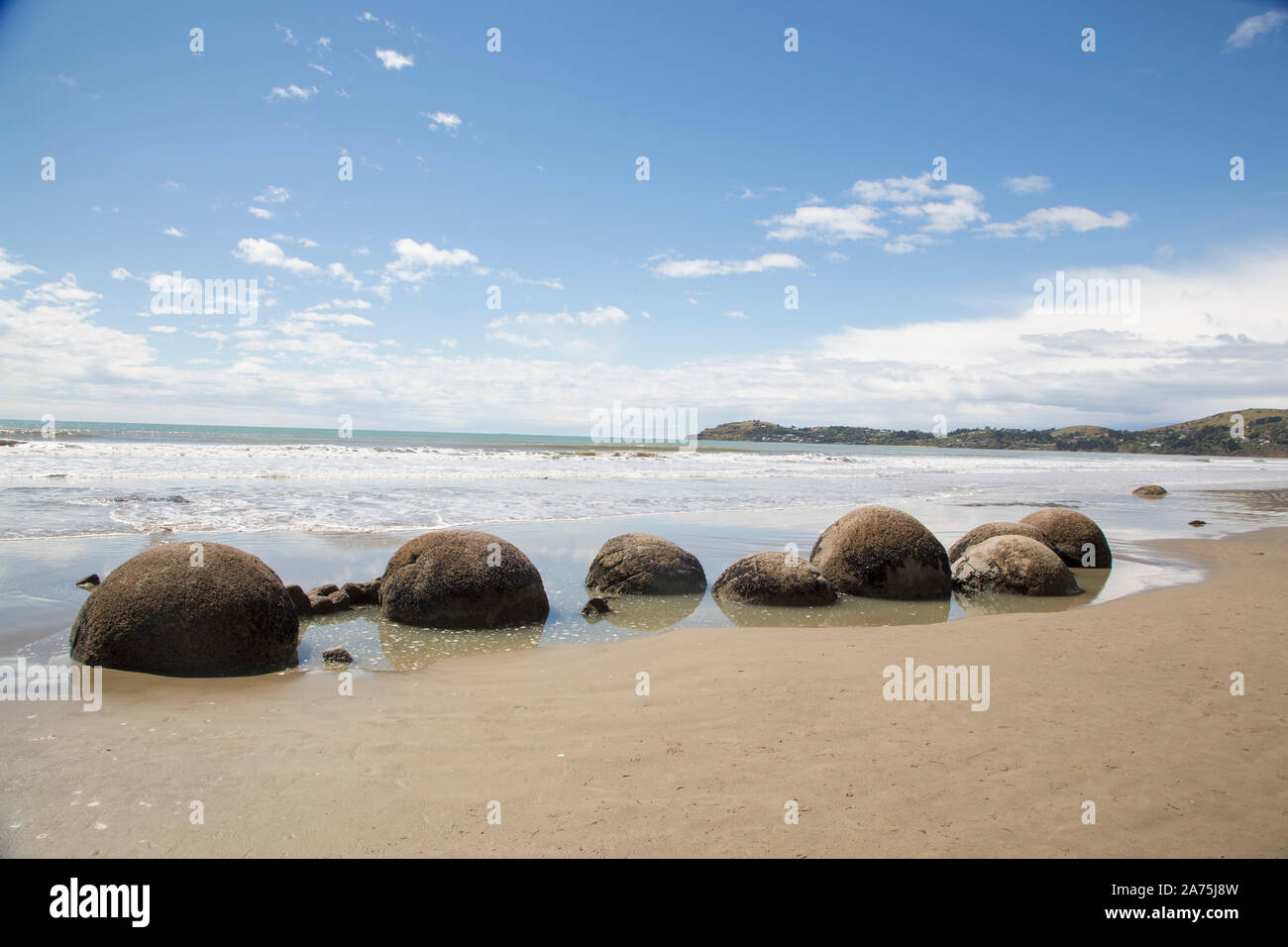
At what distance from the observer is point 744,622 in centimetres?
835

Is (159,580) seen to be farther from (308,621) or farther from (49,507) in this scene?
(49,507)

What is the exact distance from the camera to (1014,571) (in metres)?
10.1

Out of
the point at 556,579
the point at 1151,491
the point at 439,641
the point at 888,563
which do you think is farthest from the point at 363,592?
the point at 1151,491

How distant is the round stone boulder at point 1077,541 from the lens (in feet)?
40.5

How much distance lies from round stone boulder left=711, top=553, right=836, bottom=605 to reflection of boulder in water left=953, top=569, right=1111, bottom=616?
184cm

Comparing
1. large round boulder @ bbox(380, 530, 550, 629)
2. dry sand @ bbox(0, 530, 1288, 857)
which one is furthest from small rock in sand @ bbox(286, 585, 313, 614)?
dry sand @ bbox(0, 530, 1288, 857)

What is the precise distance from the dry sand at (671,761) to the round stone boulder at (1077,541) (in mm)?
5942

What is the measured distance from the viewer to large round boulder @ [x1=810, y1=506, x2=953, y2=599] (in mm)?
9805

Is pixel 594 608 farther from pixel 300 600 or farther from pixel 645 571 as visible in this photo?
pixel 300 600

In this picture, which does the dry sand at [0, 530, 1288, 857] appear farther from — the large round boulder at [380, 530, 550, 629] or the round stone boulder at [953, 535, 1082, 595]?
the round stone boulder at [953, 535, 1082, 595]

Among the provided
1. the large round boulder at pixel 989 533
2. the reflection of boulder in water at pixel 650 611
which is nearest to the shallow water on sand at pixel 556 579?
the reflection of boulder in water at pixel 650 611

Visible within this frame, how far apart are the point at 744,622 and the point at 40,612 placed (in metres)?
7.65

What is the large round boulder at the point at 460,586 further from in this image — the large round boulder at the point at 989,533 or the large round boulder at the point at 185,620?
the large round boulder at the point at 989,533
